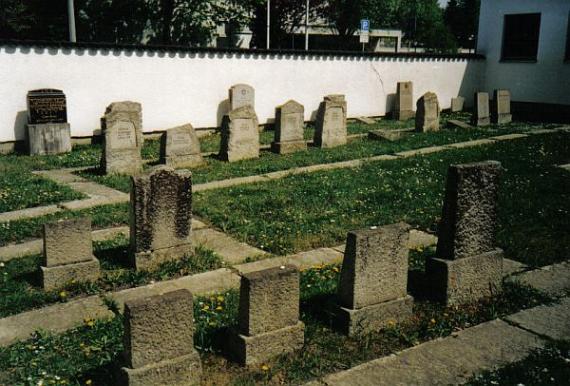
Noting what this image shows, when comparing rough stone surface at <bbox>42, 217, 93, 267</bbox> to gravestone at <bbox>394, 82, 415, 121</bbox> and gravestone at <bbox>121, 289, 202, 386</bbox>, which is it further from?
gravestone at <bbox>394, 82, 415, 121</bbox>

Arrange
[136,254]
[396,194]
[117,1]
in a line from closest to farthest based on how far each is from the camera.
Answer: [136,254]
[396,194]
[117,1]

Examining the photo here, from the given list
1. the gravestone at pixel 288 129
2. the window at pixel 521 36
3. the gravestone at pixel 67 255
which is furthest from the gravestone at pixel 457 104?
the gravestone at pixel 67 255

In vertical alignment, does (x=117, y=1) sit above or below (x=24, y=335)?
above

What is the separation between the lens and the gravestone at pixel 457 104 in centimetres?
2241

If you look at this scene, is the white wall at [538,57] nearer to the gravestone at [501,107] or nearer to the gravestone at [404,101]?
the gravestone at [501,107]

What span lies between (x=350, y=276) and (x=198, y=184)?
238 inches

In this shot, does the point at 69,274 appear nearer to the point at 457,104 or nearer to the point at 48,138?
the point at 48,138

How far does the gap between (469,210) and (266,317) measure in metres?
2.19

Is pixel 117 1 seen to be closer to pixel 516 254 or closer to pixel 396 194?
pixel 396 194

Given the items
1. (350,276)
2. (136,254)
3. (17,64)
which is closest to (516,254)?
(350,276)

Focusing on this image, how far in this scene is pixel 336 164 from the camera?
40.3ft

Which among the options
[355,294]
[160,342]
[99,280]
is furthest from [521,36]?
[160,342]

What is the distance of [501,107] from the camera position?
1906cm

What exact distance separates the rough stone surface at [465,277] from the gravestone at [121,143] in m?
7.38
